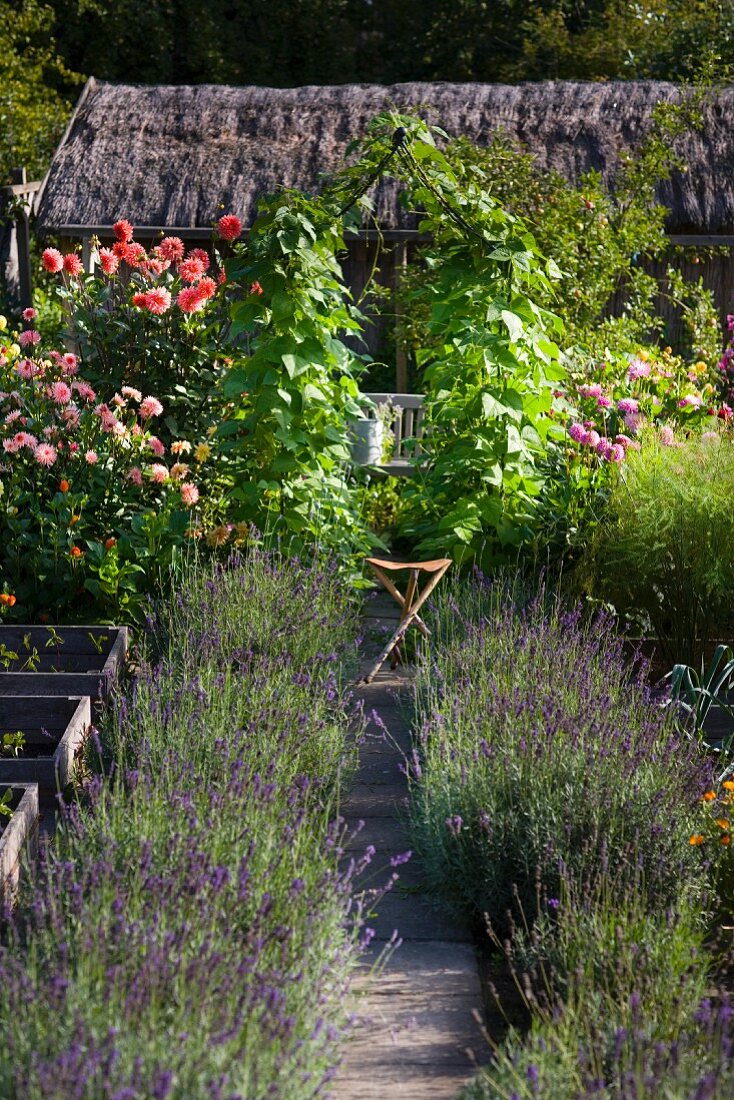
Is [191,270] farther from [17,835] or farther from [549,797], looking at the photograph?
[549,797]

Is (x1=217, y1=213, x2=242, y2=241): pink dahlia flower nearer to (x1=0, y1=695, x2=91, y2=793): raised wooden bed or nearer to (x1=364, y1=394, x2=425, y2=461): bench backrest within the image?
(x1=0, y1=695, x2=91, y2=793): raised wooden bed

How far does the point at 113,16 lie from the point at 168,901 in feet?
60.9

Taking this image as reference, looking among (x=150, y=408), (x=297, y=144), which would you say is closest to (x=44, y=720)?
(x=150, y=408)

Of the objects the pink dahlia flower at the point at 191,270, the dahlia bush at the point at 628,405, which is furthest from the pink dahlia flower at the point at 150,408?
the dahlia bush at the point at 628,405

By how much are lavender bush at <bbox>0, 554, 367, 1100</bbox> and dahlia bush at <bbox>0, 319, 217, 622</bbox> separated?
1532 millimetres

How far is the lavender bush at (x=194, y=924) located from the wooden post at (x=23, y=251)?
31.5ft

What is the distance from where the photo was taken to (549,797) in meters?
3.31

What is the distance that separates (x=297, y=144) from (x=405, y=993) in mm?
11981

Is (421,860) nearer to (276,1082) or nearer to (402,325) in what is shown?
(276,1082)

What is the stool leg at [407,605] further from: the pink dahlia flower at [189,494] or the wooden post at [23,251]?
the wooden post at [23,251]

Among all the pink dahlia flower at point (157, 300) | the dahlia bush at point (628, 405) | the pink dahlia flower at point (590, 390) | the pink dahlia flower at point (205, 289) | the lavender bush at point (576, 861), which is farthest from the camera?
the pink dahlia flower at point (590, 390)

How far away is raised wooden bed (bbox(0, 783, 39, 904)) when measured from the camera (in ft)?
10.3

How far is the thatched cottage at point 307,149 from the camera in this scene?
13.0 metres

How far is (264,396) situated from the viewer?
5.63 metres
